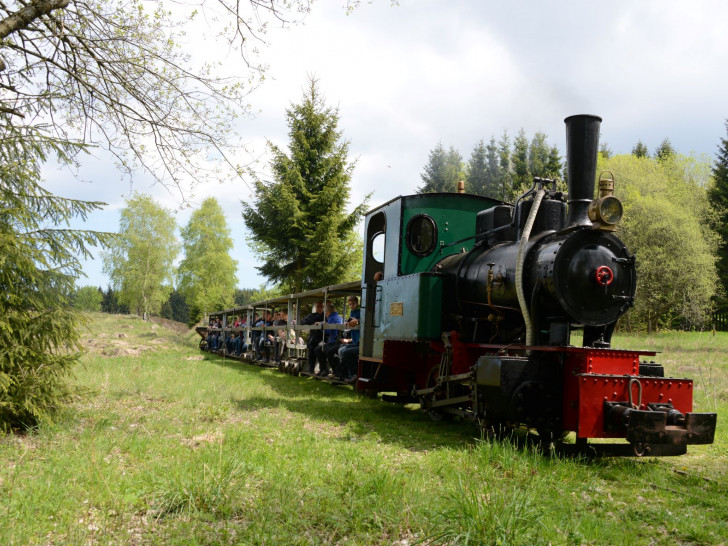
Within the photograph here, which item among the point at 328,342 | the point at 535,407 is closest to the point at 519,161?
the point at 328,342

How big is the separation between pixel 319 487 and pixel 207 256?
41.8 metres

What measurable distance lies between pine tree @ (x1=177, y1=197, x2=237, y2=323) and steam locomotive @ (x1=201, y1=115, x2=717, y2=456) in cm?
3829

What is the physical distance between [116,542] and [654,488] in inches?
141

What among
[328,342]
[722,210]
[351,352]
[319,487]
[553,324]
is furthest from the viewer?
[722,210]

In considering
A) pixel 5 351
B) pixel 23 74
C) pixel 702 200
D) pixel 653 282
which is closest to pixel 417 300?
pixel 5 351

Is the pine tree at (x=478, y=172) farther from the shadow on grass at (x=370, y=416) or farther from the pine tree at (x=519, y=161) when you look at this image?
the shadow on grass at (x=370, y=416)

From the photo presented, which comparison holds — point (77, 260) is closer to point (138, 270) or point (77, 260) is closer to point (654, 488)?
point (654, 488)

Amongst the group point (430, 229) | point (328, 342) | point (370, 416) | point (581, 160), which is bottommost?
point (370, 416)

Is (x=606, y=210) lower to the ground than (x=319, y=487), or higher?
higher

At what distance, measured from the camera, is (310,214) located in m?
22.3

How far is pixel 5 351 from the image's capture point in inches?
189

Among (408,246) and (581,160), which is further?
(408,246)

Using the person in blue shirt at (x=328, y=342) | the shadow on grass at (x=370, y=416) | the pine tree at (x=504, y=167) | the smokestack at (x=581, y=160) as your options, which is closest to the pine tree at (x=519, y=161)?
the pine tree at (x=504, y=167)

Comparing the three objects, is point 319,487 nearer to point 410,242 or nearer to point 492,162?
point 410,242
